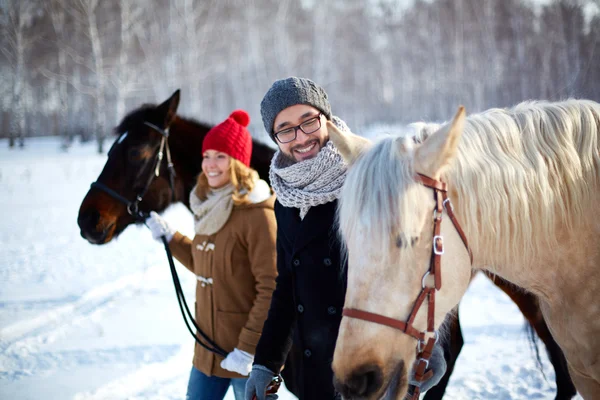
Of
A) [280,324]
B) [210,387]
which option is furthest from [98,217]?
[280,324]

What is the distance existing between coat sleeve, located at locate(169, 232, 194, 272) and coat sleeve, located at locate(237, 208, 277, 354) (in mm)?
625

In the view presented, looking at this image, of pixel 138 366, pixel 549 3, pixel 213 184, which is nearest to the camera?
pixel 213 184

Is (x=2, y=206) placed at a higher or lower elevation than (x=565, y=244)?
lower

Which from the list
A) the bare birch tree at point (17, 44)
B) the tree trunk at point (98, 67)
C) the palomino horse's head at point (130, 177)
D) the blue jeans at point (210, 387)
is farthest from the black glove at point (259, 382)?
the tree trunk at point (98, 67)

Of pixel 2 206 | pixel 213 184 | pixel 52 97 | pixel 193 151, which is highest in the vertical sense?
pixel 52 97

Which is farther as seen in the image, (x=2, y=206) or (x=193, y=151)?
(x=2, y=206)

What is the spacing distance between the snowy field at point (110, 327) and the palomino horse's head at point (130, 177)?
4.36 feet

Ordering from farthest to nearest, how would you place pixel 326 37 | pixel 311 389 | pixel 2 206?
pixel 326 37 < pixel 2 206 < pixel 311 389

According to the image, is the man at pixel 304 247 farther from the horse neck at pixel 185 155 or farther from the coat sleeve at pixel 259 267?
the horse neck at pixel 185 155

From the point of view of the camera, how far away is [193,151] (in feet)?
10.3

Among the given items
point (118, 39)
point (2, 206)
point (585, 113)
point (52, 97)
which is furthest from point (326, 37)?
point (585, 113)

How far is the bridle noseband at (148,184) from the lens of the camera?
9.52 feet

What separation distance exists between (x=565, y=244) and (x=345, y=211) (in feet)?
2.69

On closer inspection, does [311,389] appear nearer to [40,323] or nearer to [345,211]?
[345,211]
